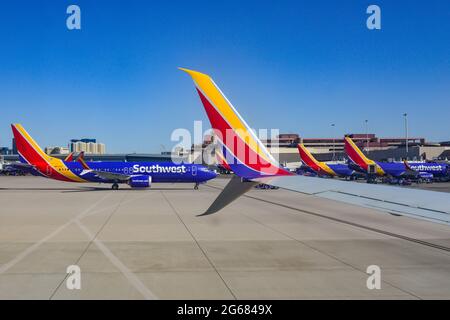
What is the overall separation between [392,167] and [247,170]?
2474 inches

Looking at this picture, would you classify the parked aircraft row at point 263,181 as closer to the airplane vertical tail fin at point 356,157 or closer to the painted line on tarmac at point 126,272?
the painted line on tarmac at point 126,272

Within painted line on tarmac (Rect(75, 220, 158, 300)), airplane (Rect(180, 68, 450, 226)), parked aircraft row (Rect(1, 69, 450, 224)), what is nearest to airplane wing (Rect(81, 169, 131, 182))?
painted line on tarmac (Rect(75, 220, 158, 300))

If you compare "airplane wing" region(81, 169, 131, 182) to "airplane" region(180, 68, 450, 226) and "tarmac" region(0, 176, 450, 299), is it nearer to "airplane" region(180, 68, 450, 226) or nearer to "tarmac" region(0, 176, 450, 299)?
"tarmac" region(0, 176, 450, 299)

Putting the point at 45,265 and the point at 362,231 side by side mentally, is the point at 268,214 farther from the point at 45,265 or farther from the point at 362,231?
the point at 45,265

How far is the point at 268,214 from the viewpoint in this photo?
25.6 m

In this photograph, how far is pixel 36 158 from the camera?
4966 cm

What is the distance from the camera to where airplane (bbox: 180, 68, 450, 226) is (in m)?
6.72

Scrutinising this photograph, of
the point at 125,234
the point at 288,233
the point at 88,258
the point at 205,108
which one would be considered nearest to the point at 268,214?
the point at 288,233

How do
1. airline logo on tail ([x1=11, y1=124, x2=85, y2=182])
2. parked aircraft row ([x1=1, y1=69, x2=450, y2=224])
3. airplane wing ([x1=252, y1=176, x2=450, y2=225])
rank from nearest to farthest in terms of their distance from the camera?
airplane wing ([x1=252, y1=176, x2=450, y2=225]) → parked aircraft row ([x1=1, y1=69, x2=450, y2=224]) → airline logo on tail ([x1=11, y1=124, x2=85, y2=182])

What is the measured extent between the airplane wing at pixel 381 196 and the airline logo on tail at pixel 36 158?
46098 millimetres

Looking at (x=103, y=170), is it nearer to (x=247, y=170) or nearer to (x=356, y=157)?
(x=356, y=157)

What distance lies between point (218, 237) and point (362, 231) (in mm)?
6657

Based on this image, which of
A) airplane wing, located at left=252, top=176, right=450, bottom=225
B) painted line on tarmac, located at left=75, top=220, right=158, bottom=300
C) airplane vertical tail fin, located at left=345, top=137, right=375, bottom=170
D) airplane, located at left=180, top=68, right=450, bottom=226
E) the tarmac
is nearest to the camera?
airplane wing, located at left=252, top=176, right=450, bottom=225

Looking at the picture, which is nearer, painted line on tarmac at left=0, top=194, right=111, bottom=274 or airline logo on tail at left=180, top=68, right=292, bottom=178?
airline logo on tail at left=180, top=68, right=292, bottom=178
